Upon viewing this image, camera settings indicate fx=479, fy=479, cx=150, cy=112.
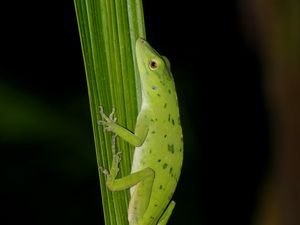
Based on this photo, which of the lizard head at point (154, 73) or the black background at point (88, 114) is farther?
the black background at point (88, 114)

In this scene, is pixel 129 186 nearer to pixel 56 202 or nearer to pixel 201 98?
pixel 56 202

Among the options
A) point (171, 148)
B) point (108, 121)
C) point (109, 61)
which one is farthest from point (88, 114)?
point (109, 61)

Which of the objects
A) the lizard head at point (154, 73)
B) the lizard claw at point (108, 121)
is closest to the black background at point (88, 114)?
the lizard head at point (154, 73)

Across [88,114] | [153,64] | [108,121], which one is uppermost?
[153,64]

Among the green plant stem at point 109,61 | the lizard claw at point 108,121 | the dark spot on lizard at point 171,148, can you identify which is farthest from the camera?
the dark spot on lizard at point 171,148

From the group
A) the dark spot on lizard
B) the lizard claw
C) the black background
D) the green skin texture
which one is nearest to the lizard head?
the green skin texture

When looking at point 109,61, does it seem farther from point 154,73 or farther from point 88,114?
point 88,114

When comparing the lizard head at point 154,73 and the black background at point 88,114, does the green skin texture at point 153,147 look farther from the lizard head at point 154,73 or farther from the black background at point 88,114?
the black background at point 88,114

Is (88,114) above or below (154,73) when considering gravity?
below
